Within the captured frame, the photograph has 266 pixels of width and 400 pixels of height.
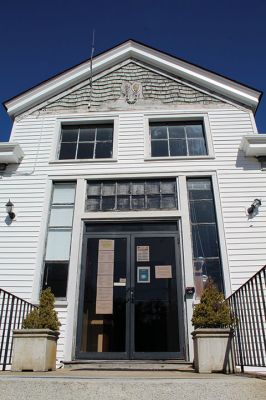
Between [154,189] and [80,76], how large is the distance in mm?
4116

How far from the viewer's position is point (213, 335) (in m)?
5.24

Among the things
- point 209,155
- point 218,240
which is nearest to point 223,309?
point 218,240

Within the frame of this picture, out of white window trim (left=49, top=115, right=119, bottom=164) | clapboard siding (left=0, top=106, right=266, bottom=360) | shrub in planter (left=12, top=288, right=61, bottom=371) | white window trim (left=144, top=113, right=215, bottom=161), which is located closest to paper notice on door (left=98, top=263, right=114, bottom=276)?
clapboard siding (left=0, top=106, right=266, bottom=360)

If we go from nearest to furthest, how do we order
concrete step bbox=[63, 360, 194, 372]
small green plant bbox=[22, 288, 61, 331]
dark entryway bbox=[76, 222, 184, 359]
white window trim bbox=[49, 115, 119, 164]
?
small green plant bbox=[22, 288, 61, 331] → concrete step bbox=[63, 360, 194, 372] → dark entryway bbox=[76, 222, 184, 359] → white window trim bbox=[49, 115, 119, 164]

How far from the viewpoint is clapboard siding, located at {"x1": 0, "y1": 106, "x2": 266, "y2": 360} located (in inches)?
279

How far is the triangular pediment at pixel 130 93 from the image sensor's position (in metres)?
9.34

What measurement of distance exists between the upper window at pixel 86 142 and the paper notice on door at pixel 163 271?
306 centimetres

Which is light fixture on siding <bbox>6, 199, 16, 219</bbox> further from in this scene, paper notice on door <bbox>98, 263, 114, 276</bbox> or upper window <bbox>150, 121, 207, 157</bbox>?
upper window <bbox>150, 121, 207, 157</bbox>

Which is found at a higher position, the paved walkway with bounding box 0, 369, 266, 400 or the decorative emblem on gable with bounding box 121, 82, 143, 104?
the decorative emblem on gable with bounding box 121, 82, 143, 104

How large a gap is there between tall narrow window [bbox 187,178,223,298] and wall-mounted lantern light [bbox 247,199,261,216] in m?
0.73

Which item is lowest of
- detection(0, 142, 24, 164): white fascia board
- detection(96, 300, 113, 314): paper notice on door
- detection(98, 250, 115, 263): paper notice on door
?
detection(96, 300, 113, 314): paper notice on door

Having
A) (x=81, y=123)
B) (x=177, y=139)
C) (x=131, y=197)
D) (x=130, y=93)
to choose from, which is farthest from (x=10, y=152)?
(x=177, y=139)

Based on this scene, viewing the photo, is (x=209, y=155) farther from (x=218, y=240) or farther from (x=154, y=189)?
(x=218, y=240)

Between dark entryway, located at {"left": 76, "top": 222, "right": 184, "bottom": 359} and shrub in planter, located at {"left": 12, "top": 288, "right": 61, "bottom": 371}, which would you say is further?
dark entryway, located at {"left": 76, "top": 222, "right": 184, "bottom": 359}
